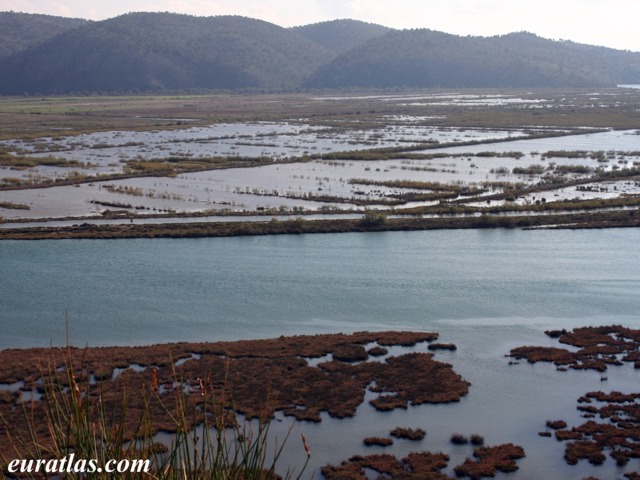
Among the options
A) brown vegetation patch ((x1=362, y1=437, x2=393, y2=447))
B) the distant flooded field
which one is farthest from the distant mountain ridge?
brown vegetation patch ((x1=362, y1=437, x2=393, y2=447))

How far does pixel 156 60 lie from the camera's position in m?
161

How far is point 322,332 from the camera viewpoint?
66.5 ft

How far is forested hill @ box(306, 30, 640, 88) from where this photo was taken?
162750mm

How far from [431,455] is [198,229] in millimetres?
18780

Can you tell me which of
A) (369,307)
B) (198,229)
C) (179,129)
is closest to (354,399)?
(369,307)

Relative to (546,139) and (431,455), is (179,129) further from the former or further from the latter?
(431,455)

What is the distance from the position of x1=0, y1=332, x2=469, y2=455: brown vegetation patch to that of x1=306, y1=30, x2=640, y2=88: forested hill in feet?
481

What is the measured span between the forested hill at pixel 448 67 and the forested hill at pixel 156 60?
1094cm

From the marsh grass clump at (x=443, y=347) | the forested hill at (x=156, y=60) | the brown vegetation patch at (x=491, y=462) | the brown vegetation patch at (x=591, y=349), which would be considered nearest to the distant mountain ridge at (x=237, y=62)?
the forested hill at (x=156, y=60)

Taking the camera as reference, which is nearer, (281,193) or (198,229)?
(198,229)

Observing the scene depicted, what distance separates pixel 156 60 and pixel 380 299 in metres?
147

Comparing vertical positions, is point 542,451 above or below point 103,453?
below

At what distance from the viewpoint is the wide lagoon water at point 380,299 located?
49.5 feet

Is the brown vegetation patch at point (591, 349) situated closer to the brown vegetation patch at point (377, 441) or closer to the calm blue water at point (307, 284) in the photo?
the calm blue water at point (307, 284)
